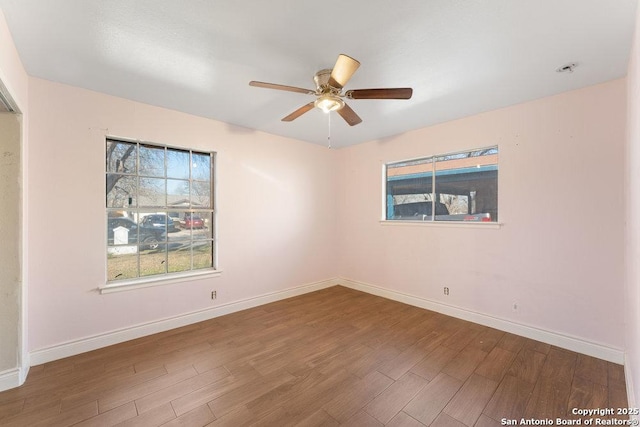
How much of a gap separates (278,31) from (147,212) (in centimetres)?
251

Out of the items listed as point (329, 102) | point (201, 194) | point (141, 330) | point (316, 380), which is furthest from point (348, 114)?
point (141, 330)

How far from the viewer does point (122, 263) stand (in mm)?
2996

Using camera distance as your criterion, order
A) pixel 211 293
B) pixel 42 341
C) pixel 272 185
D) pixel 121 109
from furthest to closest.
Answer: pixel 272 185
pixel 211 293
pixel 121 109
pixel 42 341

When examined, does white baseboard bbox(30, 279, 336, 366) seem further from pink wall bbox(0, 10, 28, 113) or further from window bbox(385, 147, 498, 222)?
window bbox(385, 147, 498, 222)

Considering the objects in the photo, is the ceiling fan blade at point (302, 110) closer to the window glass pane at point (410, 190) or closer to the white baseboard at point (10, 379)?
the window glass pane at point (410, 190)

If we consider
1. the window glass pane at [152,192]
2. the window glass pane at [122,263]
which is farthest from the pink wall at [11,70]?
the window glass pane at [122,263]

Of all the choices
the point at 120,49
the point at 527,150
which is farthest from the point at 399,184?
the point at 120,49

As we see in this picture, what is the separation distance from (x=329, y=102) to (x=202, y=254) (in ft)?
8.42

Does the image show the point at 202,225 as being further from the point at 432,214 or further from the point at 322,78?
the point at 432,214

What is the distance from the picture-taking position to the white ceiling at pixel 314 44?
1630mm

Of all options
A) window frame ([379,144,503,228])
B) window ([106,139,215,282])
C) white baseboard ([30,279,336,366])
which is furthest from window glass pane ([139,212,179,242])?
window frame ([379,144,503,228])

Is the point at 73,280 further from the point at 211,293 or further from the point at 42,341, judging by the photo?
the point at 211,293

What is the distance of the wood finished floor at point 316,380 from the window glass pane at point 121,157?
1882 millimetres

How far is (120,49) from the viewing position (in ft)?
6.59
